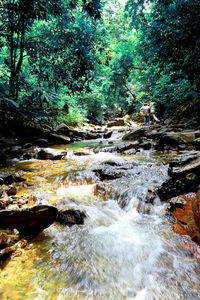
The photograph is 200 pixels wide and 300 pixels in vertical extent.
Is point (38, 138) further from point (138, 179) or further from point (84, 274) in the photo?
point (84, 274)

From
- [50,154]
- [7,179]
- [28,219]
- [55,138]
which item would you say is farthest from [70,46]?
[28,219]

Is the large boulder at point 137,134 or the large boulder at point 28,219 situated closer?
the large boulder at point 28,219

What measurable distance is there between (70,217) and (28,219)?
616 millimetres

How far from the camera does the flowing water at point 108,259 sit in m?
1.30

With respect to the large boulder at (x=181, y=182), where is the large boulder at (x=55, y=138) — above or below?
above

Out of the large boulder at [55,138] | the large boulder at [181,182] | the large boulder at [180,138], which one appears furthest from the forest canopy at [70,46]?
the large boulder at [55,138]

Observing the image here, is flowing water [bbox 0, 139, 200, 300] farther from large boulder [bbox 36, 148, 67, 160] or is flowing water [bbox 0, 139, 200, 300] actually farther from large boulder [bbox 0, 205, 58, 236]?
→ large boulder [bbox 36, 148, 67, 160]

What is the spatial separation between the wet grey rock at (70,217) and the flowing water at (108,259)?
0.08 m

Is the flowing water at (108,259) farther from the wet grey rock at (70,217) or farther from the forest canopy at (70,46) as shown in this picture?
the forest canopy at (70,46)

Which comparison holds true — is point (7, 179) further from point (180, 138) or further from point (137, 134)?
point (137, 134)

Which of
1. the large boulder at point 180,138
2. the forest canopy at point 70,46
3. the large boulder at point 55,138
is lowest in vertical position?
the large boulder at point 55,138

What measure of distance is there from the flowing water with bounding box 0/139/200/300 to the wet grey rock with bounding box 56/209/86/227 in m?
0.08

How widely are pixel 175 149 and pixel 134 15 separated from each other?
8576 mm

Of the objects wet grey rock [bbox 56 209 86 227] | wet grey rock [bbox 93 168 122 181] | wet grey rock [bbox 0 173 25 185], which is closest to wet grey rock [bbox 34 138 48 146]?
wet grey rock [bbox 0 173 25 185]
